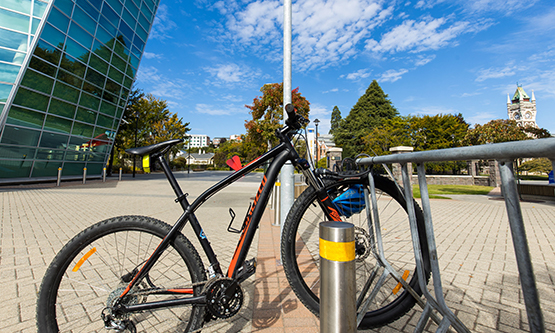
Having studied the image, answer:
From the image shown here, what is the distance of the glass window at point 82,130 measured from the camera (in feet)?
54.9

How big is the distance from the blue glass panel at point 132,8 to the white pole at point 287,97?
64.6ft

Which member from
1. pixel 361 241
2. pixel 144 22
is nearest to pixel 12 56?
pixel 144 22

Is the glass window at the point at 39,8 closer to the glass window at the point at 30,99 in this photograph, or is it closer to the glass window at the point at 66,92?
the glass window at the point at 66,92

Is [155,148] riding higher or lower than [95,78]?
lower

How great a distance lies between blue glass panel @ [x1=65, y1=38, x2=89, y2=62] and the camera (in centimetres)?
1492

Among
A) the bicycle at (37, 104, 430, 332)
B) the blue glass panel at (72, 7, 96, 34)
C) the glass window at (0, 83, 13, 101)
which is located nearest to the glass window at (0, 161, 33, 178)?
the glass window at (0, 83, 13, 101)

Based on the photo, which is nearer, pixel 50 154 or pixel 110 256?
pixel 110 256

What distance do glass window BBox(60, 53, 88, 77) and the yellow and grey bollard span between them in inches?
773

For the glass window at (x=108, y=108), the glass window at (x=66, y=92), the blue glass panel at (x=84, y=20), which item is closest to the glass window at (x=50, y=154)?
the glass window at (x=66, y=92)

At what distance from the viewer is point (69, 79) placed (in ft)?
50.9

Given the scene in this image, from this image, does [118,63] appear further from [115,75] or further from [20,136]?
[20,136]

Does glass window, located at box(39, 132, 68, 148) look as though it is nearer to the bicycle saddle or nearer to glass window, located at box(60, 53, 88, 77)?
glass window, located at box(60, 53, 88, 77)

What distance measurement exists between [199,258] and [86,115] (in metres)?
20.3

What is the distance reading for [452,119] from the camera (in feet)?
102
